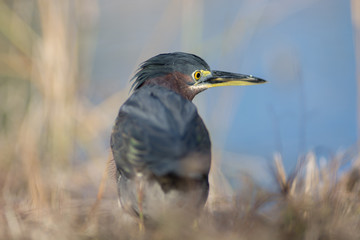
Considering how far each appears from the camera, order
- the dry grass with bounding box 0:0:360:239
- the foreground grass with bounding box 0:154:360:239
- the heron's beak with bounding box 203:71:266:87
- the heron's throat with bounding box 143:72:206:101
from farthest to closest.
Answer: the heron's beak with bounding box 203:71:266:87 < the heron's throat with bounding box 143:72:206:101 < the dry grass with bounding box 0:0:360:239 < the foreground grass with bounding box 0:154:360:239

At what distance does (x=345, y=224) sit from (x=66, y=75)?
100 inches

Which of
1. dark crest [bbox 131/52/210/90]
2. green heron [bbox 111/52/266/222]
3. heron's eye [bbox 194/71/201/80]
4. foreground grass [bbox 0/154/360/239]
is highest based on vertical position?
dark crest [bbox 131/52/210/90]

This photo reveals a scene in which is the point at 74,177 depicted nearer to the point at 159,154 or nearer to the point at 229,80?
the point at 229,80

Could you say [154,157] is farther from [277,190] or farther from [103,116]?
[103,116]

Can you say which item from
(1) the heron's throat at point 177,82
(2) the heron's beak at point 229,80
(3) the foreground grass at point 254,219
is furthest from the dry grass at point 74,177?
(1) the heron's throat at point 177,82

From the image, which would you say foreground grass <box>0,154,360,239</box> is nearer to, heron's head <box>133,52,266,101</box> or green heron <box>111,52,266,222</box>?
green heron <box>111,52,266,222</box>

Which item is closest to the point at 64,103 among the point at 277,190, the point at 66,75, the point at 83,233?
the point at 66,75

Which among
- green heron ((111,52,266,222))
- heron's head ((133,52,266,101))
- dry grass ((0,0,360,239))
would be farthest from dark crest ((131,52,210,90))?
dry grass ((0,0,360,239))

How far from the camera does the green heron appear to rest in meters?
2.02

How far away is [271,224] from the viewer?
6.47 feet

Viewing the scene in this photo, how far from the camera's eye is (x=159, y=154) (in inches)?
79.2

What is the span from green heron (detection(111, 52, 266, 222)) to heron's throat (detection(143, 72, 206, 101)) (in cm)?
22

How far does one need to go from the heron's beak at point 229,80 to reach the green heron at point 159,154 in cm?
42

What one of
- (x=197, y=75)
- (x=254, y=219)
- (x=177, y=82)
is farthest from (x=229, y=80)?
(x=254, y=219)
